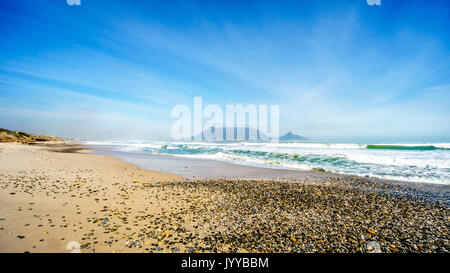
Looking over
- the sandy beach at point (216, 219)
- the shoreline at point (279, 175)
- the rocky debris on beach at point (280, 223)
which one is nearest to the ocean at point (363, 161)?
the shoreline at point (279, 175)

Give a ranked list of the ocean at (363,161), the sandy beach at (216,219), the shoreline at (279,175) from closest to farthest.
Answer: the sandy beach at (216,219) → the shoreline at (279,175) → the ocean at (363,161)

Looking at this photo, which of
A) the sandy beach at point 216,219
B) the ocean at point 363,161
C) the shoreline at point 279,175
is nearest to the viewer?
the sandy beach at point 216,219

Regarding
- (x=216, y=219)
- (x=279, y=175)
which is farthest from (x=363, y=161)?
(x=216, y=219)

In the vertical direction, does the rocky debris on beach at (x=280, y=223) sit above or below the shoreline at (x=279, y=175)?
above

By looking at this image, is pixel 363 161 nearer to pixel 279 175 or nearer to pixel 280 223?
pixel 279 175

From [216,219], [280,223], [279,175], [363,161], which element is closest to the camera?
[280,223]

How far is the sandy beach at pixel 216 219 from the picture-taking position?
12.8ft

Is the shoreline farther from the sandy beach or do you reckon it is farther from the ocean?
the ocean

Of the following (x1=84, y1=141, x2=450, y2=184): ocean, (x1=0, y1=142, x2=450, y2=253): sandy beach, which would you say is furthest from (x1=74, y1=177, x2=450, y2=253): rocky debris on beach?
(x1=84, y1=141, x2=450, y2=184): ocean

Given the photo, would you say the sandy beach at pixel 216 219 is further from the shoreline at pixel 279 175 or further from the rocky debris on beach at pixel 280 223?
the shoreline at pixel 279 175

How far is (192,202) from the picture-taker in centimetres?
659

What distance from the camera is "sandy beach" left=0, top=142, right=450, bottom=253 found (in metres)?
3.91

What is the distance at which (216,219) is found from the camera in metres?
5.11
